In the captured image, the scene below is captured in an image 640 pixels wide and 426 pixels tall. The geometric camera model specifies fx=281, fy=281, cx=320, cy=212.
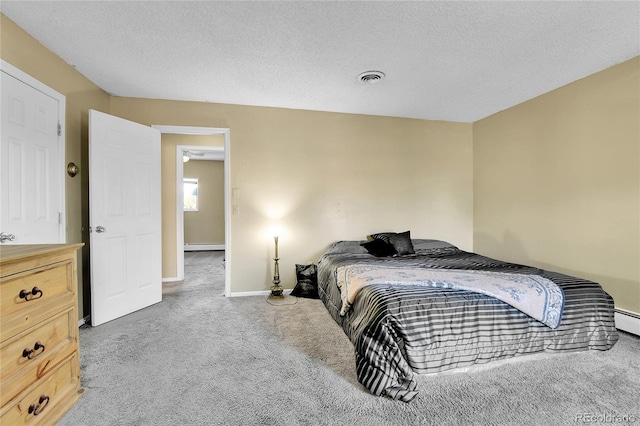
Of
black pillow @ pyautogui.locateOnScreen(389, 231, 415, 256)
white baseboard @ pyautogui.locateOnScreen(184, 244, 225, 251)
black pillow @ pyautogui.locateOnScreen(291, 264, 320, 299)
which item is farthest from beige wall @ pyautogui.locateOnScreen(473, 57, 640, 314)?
white baseboard @ pyautogui.locateOnScreen(184, 244, 225, 251)

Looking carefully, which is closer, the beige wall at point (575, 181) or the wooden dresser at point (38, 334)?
the wooden dresser at point (38, 334)

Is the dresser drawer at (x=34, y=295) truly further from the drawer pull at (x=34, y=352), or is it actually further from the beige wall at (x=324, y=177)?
the beige wall at (x=324, y=177)

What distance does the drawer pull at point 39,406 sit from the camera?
1298 mm

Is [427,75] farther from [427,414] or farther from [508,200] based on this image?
[427,414]

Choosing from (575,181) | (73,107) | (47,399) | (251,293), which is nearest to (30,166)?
(73,107)

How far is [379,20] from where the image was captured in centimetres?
195

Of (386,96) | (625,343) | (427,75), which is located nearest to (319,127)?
(386,96)

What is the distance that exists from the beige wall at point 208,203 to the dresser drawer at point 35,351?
6.14m

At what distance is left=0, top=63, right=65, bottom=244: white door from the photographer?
1.91 metres

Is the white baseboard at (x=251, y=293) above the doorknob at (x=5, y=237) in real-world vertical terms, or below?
below

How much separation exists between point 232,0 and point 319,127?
82.1 inches

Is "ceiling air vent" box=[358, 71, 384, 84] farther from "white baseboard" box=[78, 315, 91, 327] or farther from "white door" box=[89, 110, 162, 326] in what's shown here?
"white baseboard" box=[78, 315, 91, 327]

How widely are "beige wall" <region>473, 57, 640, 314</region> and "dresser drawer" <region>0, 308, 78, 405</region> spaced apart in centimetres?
422

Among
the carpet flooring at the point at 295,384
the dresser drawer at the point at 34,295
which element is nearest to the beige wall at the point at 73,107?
the carpet flooring at the point at 295,384
